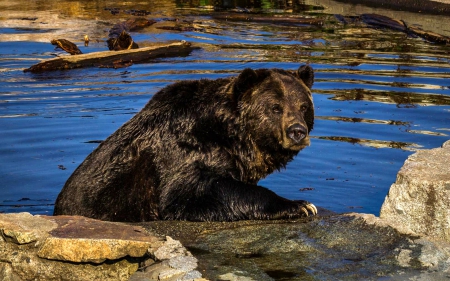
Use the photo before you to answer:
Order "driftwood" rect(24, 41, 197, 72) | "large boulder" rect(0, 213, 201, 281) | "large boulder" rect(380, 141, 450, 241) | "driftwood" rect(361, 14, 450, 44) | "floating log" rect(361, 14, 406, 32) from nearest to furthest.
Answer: "large boulder" rect(0, 213, 201, 281) < "large boulder" rect(380, 141, 450, 241) < "driftwood" rect(24, 41, 197, 72) < "driftwood" rect(361, 14, 450, 44) < "floating log" rect(361, 14, 406, 32)

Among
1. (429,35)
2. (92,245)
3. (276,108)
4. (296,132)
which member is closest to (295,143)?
(296,132)

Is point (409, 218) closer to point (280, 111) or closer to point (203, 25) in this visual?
point (280, 111)

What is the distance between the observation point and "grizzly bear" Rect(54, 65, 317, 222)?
5.66m

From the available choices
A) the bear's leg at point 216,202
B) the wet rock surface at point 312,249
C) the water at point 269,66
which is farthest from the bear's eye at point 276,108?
the water at point 269,66

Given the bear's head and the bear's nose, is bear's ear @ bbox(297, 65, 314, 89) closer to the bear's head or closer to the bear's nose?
the bear's head

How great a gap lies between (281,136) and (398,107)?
19.1 ft

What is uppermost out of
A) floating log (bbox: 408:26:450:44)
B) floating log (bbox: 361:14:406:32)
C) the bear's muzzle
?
floating log (bbox: 361:14:406:32)

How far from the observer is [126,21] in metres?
19.0

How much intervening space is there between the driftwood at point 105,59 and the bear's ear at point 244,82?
27.4ft

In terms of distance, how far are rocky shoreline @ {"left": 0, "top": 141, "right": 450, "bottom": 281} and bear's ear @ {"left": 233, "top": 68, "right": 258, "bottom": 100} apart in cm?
114

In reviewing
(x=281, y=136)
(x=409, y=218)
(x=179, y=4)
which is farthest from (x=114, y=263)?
(x=179, y=4)

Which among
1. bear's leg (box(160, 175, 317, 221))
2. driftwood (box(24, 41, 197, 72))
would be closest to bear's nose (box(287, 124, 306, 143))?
bear's leg (box(160, 175, 317, 221))

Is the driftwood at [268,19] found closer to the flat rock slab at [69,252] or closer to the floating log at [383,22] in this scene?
the floating log at [383,22]

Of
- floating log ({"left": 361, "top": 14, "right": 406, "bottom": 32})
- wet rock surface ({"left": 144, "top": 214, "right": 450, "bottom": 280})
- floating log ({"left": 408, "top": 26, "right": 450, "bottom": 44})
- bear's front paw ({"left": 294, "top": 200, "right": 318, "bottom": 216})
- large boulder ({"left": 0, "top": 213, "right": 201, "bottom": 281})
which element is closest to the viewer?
wet rock surface ({"left": 144, "top": 214, "right": 450, "bottom": 280})
